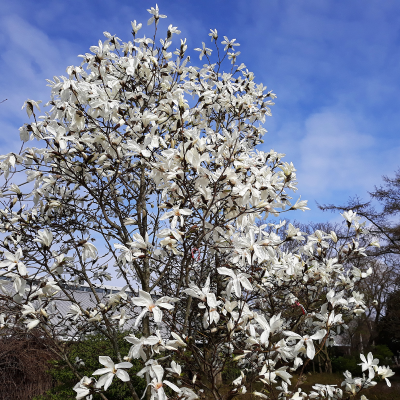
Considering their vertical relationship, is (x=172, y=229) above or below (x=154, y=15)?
below

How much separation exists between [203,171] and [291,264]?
1.69 meters

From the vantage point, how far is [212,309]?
2.02m

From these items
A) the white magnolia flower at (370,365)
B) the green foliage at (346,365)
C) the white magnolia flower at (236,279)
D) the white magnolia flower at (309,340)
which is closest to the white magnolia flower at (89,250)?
the white magnolia flower at (236,279)

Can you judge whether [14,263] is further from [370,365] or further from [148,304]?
[370,365]

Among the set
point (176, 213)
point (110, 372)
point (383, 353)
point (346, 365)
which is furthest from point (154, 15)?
point (383, 353)

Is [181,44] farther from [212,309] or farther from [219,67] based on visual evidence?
[212,309]

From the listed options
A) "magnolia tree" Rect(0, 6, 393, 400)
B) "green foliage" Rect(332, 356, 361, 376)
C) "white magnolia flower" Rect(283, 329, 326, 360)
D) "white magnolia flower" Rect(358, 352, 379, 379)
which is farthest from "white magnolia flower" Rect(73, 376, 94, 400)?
"green foliage" Rect(332, 356, 361, 376)

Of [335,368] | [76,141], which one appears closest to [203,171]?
[76,141]

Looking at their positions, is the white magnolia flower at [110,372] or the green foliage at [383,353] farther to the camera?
the green foliage at [383,353]

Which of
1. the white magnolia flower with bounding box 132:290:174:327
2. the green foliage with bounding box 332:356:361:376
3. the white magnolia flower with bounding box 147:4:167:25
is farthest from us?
the green foliage with bounding box 332:356:361:376

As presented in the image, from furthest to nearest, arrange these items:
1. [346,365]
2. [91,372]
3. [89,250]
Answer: [346,365] < [91,372] < [89,250]

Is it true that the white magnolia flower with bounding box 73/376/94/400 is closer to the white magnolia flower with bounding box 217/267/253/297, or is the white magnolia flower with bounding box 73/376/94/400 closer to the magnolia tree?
the magnolia tree

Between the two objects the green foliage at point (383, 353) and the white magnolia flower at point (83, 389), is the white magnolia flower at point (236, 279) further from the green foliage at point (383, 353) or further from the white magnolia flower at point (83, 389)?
the green foliage at point (383, 353)

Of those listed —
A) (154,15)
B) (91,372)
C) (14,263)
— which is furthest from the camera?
(91,372)
